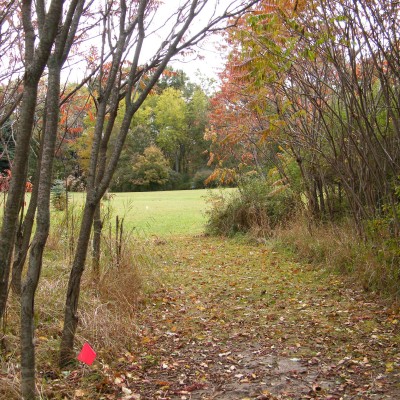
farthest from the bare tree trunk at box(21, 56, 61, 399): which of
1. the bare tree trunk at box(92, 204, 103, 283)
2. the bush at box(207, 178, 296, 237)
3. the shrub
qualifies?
the bush at box(207, 178, 296, 237)

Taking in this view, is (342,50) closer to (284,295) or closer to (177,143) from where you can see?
(284,295)

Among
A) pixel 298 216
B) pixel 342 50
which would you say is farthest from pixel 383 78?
pixel 298 216

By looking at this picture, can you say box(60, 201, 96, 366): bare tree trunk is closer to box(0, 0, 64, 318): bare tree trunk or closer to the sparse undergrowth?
the sparse undergrowth

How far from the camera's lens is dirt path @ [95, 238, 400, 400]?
11.0 feet

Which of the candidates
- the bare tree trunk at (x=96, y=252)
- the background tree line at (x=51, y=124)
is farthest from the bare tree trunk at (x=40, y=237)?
the bare tree trunk at (x=96, y=252)

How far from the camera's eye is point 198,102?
176ft

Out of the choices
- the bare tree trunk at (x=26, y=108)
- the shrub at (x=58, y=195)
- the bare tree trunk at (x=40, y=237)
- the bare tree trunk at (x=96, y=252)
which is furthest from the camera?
the shrub at (x=58, y=195)

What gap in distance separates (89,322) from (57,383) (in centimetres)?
82

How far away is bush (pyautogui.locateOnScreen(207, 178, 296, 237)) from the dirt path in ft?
→ 12.6

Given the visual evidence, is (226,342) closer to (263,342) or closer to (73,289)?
(263,342)

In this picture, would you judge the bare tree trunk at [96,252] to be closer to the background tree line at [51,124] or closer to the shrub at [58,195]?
the background tree line at [51,124]

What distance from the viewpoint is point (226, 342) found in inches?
171

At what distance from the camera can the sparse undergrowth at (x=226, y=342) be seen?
3316mm

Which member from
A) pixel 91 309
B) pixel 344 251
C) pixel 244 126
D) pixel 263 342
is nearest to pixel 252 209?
pixel 244 126
